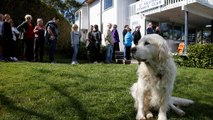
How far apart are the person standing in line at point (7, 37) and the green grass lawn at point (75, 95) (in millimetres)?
4486

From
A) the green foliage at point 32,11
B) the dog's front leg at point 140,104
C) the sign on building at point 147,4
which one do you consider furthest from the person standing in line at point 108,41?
the dog's front leg at point 140,104

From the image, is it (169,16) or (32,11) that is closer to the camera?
(32,11)

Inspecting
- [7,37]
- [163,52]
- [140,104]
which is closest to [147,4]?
[7,37]

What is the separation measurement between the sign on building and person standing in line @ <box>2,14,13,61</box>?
13510mm

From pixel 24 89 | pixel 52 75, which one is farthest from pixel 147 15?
pixel 24 89

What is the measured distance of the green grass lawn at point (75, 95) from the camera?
6648 mm

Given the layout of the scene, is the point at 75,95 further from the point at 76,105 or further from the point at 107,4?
the point at 107,4

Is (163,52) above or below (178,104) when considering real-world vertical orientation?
above

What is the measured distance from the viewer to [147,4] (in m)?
27.2

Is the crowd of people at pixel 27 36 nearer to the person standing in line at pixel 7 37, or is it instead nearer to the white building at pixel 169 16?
the person standing in line at pixel 7 37

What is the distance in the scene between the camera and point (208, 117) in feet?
22.1

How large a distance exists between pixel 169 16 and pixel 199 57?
11470 mm

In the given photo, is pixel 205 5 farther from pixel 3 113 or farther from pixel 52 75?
pixel 3 113

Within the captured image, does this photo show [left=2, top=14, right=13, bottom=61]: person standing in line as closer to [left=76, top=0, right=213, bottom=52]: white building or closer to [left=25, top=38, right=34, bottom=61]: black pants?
[left=25, top=38, right=34, bottom=61]: black pants
